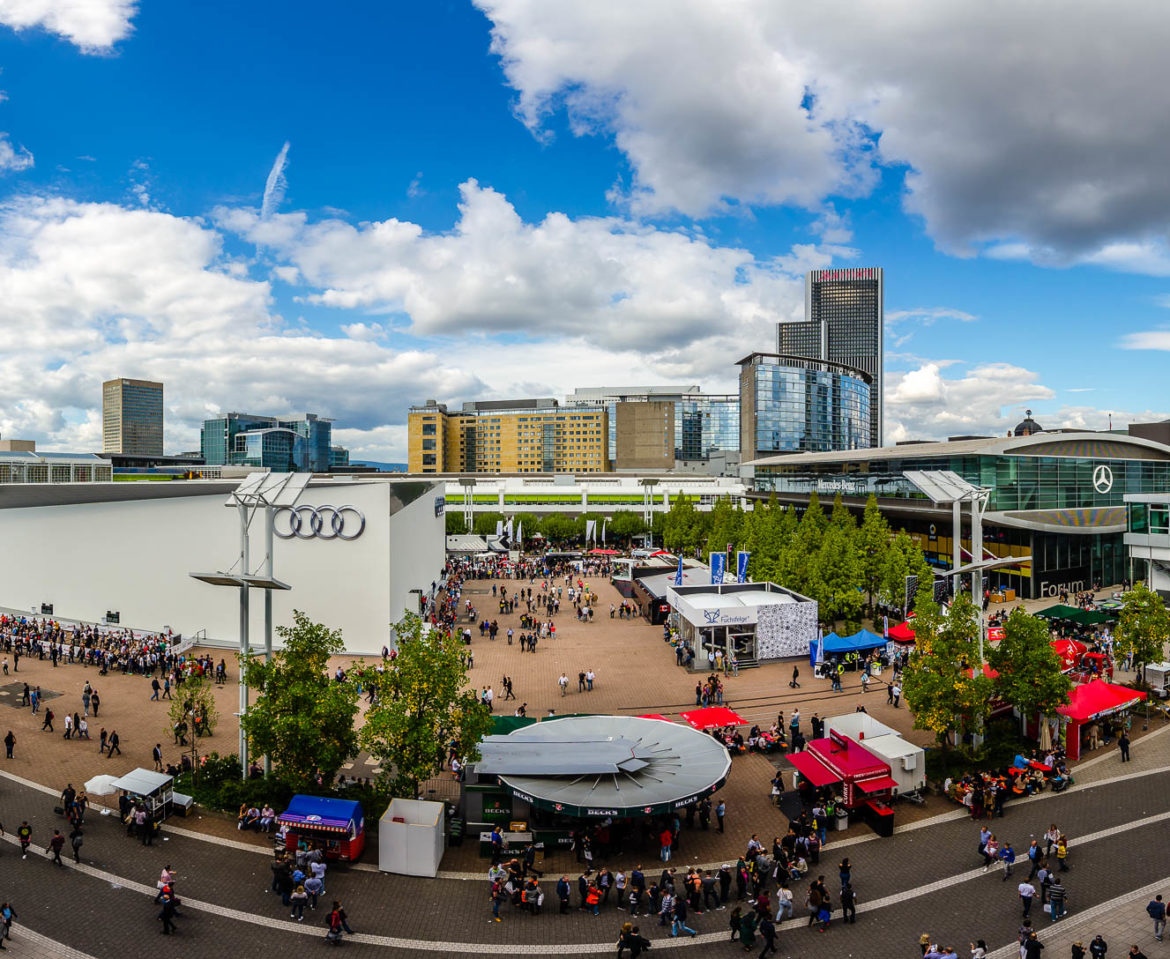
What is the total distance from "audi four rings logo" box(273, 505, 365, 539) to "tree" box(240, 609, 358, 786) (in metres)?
16.7

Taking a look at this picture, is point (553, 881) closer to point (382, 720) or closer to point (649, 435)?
point (382, 720)

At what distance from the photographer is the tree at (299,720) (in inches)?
652

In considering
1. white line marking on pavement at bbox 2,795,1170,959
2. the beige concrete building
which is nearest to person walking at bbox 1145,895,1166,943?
white line marking on pavement at bbox 2,795,1170,959

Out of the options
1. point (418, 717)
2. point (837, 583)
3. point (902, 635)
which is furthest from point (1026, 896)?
point (837, 583)

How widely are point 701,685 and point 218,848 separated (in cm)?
1809

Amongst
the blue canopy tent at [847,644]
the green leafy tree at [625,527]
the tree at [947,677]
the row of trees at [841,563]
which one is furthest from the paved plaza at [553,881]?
the green leafy tree at [625,527]

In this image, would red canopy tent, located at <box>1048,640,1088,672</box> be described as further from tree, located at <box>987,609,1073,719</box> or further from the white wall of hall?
the white wall of hall

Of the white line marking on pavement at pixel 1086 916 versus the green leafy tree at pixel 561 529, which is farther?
the green leafy tree at pixel 561 529

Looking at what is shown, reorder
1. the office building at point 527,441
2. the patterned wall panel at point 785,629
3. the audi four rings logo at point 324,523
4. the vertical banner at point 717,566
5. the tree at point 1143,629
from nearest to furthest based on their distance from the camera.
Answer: the tree at point 1143,629, the patterned wall panel at point 785,629, the audi four rings logo at point 324,523, the vertical banner at point 717,566, the office building at point 527,441

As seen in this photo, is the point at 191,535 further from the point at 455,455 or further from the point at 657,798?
the point at 455,455

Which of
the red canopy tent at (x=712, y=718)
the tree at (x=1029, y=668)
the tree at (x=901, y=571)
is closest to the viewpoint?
the tree at (x=1029, y=668)

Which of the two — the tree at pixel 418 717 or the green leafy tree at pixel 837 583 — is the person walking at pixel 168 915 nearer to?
the tree at pixel 418 717

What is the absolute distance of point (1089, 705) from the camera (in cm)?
2144

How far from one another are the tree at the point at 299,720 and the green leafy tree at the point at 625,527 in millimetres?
64030
